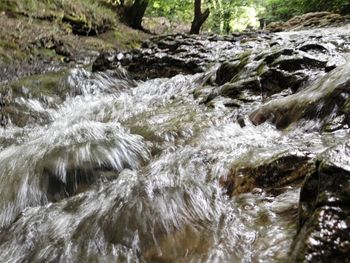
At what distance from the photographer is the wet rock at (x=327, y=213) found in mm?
1427

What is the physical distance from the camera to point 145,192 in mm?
2676

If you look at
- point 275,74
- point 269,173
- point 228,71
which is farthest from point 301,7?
point 269,173

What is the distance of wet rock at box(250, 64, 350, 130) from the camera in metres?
3.20

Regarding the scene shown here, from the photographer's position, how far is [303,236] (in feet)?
5.22

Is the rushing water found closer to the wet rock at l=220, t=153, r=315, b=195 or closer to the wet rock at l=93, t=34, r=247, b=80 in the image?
the wet rock at l=220, t=153, r=315, b=195

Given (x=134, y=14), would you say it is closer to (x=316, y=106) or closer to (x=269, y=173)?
(x=316, y=106)

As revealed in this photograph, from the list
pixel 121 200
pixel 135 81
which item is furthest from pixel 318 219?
pixel 135 81

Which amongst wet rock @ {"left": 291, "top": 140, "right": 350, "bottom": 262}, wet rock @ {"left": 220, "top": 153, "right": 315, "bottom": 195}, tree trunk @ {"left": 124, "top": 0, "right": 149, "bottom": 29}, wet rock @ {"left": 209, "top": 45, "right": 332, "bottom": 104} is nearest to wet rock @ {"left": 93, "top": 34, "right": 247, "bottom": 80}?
wet rock @ {"left": 209, "top": 45, "right": 332, "bottom": 104}

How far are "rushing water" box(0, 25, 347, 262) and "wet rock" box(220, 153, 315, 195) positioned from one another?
2.8 inches

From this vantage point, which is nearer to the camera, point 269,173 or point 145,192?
point 269,173

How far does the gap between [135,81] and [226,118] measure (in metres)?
3.46

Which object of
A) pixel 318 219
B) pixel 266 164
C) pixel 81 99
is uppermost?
pixel 318 219

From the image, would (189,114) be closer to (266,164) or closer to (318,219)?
(266,164)

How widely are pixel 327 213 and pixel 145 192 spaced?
1.45 metres
